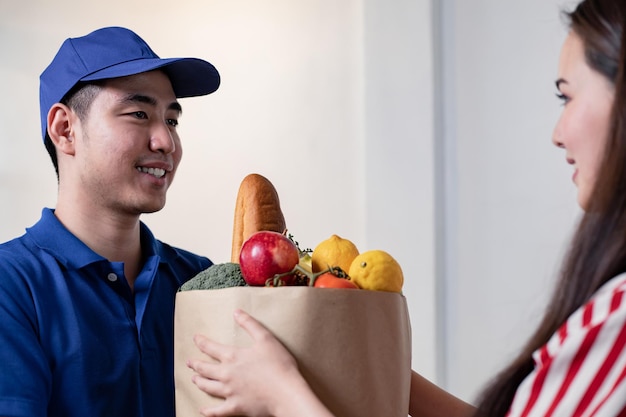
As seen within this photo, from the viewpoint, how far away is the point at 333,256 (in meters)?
1.17

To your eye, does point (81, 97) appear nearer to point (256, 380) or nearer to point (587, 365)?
point (256, 380)

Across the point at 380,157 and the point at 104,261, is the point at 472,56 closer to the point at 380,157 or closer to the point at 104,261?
the point at 380,157

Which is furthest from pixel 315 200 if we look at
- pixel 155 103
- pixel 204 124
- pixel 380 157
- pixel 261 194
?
pixel 261 194

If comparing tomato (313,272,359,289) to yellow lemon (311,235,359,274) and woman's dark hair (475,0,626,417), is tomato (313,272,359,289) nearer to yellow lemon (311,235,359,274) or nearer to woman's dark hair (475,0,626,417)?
yellow lemon (311,235,359,274)

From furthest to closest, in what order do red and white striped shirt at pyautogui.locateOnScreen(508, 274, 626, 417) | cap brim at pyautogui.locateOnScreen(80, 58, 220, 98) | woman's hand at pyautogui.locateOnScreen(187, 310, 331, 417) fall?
cap brim at pyautogui.locateOnScreen(80, 58, 220, 98) < woman's hand at pyautogui.locateOnScreen(187, 310, 331, 417) < red and white striped shirt at pyautogui.locateOnScreen(508, 274, 626, 417)

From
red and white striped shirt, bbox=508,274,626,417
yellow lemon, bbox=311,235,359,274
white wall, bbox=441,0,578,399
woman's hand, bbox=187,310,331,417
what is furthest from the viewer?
white wall, bbox=441,0,578,399

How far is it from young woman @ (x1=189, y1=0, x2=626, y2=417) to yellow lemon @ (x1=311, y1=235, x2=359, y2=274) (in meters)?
0.22

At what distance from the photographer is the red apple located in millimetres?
1092

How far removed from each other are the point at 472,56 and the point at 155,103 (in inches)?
56.6

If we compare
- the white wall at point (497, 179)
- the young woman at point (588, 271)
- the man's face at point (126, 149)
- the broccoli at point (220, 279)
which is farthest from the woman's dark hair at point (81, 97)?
the white wall at point (497, 179)

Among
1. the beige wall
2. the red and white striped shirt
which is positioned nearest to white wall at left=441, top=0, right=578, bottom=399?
the beige wall

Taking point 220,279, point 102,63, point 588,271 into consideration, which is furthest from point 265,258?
point 102,63

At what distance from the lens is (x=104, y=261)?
1.45 meters

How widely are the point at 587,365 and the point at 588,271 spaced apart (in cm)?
12
